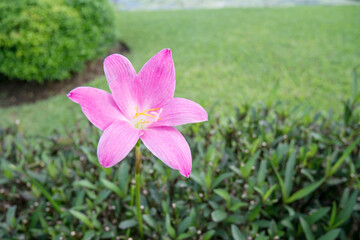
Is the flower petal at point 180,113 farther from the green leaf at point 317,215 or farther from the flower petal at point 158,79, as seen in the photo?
the green leaf at point 317,215

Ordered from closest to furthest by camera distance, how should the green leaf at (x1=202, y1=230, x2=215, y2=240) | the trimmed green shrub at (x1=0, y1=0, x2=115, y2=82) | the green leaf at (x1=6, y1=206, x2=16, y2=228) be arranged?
the green leaf at (x1=202, y1=230, x2=215, y2=240)
the green leaf at (x1=6, y1=206, x2=16, y2=228)
the trimmed green shrub at (x1=0, y1=0, x2=115, y2=82)

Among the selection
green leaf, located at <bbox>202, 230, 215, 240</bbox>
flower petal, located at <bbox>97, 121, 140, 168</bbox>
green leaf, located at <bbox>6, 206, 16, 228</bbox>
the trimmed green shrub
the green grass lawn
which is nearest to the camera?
flower petal, located at <bbox>97, 121, 140, 168</bbox>

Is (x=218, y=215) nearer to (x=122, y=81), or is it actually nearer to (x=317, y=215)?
(x=317, y=215)

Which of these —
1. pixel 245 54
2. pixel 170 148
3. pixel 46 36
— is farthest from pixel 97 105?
pixel 245 54

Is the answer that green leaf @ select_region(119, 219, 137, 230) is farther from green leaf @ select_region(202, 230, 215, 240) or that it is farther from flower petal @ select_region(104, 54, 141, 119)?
flower petal @ select_region(104, 54, 141, 119)


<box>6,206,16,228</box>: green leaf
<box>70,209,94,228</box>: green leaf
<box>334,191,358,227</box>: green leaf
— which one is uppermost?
<box>334,191,358,227</box>: green leaf

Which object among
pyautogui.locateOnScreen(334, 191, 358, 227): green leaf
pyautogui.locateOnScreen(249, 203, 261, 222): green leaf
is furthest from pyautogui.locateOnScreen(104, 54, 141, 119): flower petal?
pyautogui.locateOnScreen(334, 191, 358, 227): green leaf

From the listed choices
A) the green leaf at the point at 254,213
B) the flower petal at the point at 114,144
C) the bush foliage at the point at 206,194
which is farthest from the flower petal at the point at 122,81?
the green leaf at the point at 254,213
